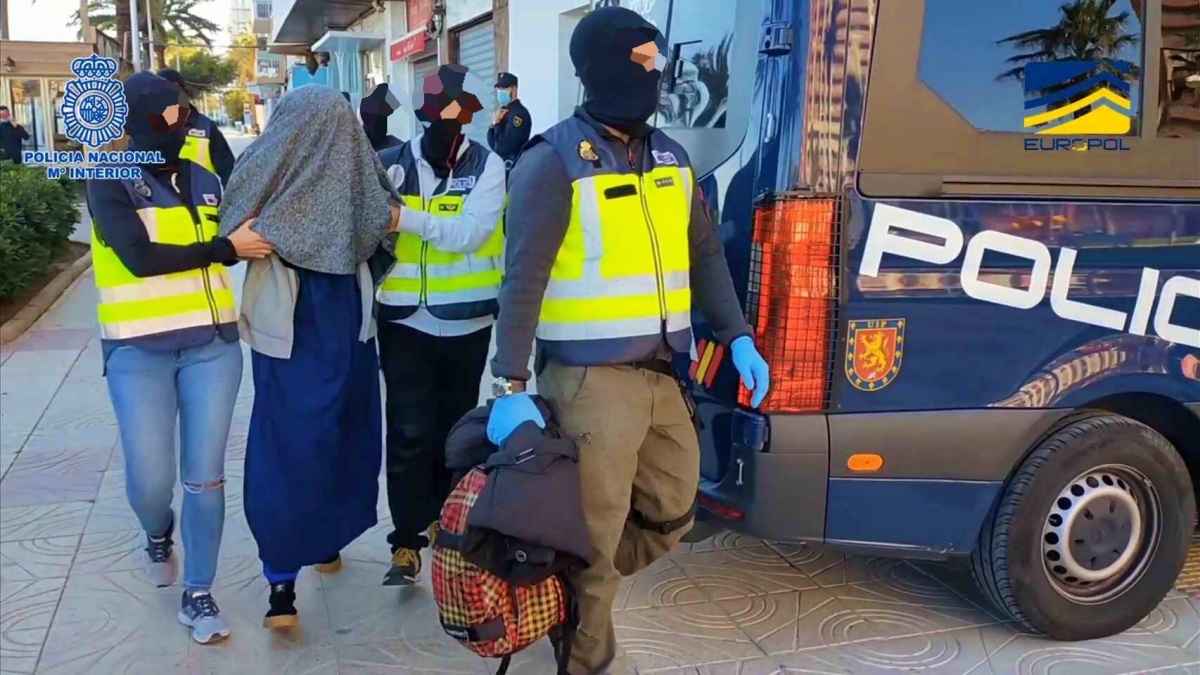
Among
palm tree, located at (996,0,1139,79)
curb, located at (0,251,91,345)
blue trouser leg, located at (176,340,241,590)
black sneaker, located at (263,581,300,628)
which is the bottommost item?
black sneaker, located at (263,581,300,628)

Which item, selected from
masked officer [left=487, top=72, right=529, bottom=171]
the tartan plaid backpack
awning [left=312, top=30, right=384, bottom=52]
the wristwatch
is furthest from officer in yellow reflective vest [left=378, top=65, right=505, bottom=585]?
awning [left=312, top=30, right=384, bottom=52]

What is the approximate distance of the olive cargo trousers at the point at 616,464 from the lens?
8.91ft

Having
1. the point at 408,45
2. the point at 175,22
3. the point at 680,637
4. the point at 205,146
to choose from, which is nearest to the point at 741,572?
the point at 680,637

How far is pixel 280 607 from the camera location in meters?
3.36

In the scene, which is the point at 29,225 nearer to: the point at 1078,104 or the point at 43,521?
the point at 43,521

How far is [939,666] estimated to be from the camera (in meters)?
3.20

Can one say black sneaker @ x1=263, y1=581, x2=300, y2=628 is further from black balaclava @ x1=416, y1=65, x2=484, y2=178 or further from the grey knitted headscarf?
black balaclava @ x1=416, y1=65, x2=484, y2=178

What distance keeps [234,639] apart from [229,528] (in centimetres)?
103

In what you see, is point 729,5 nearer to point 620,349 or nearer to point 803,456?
point 620,349

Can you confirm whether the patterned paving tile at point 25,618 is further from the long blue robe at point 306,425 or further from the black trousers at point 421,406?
the black trousers at point 421,406

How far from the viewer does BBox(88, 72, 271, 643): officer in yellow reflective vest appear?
2996 millimetres

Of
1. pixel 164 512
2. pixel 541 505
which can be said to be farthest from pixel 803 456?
pixel 164 512

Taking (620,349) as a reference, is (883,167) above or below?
above

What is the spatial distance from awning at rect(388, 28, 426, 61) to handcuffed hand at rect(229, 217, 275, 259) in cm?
1196
